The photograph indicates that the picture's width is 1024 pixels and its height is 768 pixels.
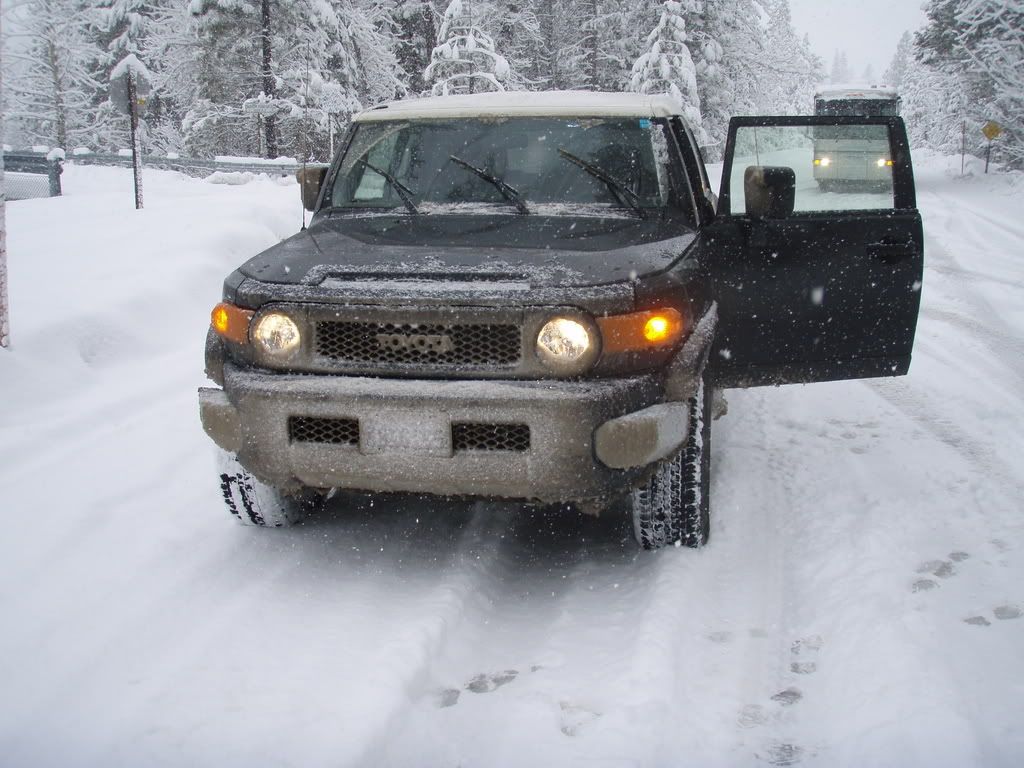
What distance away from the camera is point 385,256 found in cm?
335

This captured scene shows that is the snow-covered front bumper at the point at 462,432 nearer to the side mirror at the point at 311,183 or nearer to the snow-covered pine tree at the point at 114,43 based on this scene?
the side mirror at the point at 311,183

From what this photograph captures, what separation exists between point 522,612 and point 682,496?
781 mm

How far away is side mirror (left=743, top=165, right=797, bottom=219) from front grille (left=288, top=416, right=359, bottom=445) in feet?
6.36

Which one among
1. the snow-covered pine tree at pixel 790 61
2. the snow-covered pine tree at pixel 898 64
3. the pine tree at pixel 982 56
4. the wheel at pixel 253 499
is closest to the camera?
the wheel at pixel 253 499

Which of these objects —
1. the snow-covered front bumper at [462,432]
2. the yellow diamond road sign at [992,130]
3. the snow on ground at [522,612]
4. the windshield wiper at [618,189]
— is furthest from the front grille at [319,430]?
the yellow diamond road sign at [992,130]

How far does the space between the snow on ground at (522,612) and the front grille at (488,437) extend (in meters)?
0.61

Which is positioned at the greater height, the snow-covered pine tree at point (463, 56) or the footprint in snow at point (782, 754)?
the snow-covered pine tree at point (463, 56)

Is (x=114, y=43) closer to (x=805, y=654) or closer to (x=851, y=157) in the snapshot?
(x=851, y=157)

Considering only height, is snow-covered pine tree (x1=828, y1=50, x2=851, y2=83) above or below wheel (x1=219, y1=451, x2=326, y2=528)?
above

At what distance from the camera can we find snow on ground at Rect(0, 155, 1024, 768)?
2506mm

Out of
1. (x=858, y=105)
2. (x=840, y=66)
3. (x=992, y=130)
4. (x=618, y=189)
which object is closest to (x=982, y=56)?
(x=992, y=130)

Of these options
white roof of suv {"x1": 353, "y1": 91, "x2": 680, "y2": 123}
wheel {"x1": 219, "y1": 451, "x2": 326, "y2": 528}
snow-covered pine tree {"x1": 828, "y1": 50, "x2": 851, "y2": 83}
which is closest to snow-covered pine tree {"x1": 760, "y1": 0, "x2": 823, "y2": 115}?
white roof of suv {"x1": 353, "y1": 91, "x2": 680, "y2": 123}

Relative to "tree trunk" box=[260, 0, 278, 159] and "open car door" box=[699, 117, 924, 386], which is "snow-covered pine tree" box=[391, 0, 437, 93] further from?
"open car door" box=[699, 117, 924, 386]

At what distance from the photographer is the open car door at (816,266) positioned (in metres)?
4.10
